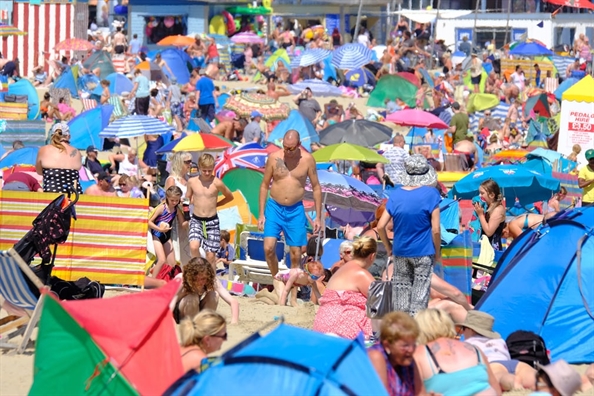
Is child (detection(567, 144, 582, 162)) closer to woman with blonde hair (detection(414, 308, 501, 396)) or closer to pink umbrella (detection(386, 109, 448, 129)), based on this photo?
pink umbrella (detection(386, 109, 448, 129))

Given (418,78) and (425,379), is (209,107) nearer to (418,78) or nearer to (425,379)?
(418,78)

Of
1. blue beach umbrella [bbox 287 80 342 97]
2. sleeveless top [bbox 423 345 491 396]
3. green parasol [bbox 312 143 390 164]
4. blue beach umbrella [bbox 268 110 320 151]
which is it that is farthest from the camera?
blue beach umbrella [bbox 287 80 342 97]

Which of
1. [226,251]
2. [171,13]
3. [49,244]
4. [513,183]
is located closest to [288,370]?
[49,244]

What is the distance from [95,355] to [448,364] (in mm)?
1720

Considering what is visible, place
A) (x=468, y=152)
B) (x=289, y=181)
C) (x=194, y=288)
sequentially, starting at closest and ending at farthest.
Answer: (x=194, y=288) < (x=289, y=181) < (x=468, y=152)

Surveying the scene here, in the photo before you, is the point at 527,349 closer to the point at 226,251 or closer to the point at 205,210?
the point at 205,210

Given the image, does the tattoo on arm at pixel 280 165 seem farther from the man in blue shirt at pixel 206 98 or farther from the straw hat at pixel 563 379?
the man in blue shirt at pixel 206 98

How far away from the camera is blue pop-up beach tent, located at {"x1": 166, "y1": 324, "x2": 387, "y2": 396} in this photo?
14.4 feet

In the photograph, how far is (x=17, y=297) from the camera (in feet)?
22.9

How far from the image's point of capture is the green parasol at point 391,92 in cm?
2447

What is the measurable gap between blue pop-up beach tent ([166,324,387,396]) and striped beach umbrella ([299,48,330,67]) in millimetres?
22306

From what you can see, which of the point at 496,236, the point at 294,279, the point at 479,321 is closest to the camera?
the point at 479,321

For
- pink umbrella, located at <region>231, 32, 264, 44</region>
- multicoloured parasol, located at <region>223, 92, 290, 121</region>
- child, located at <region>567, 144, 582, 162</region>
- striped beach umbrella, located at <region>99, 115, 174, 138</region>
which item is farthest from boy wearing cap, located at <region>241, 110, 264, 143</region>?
pink umbrella, located at <region>231, 32, 264, 44</region>

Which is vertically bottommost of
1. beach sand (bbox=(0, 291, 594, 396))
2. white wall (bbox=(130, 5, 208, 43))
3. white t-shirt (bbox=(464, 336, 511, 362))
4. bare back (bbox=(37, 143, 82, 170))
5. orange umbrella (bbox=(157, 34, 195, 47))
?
beach sand (bbox=(0, 291, 594, 396))
